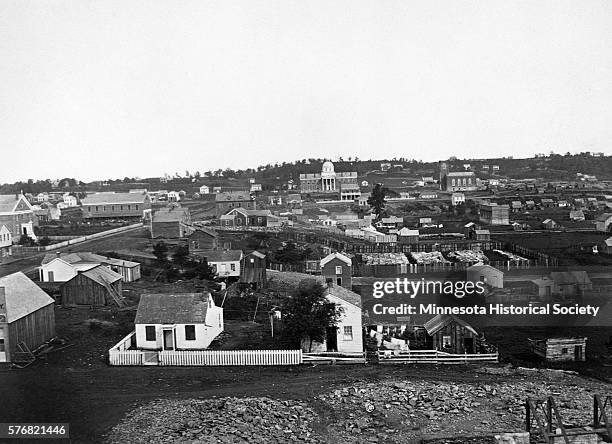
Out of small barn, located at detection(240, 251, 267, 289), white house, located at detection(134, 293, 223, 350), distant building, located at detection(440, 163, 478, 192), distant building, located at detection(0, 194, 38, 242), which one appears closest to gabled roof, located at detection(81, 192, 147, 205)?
distant building, located at detection(0, 194, 38, 242)

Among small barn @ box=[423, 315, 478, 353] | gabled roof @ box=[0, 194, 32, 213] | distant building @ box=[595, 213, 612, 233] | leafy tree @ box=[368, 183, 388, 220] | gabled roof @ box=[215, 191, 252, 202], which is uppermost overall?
gabled roof @ box=[0, 194, 32, 213]

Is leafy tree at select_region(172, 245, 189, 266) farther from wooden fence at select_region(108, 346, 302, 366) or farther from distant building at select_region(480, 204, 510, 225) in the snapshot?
distant building at select_region(480, 204, 510, 225)

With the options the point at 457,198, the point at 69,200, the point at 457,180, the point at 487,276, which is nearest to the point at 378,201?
the point at 457,198

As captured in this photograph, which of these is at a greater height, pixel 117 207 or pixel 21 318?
pixel 117 207

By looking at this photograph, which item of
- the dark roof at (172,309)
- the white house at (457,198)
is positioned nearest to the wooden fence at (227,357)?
the dark roof at (172,309)

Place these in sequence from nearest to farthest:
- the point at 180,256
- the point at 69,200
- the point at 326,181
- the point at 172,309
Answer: the point at 172,309 → the point at 180,256 → the point at 326,181 → the point at 69,200

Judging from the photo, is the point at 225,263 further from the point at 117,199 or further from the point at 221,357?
the point at 117,199

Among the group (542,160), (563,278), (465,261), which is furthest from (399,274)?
(542,160)
